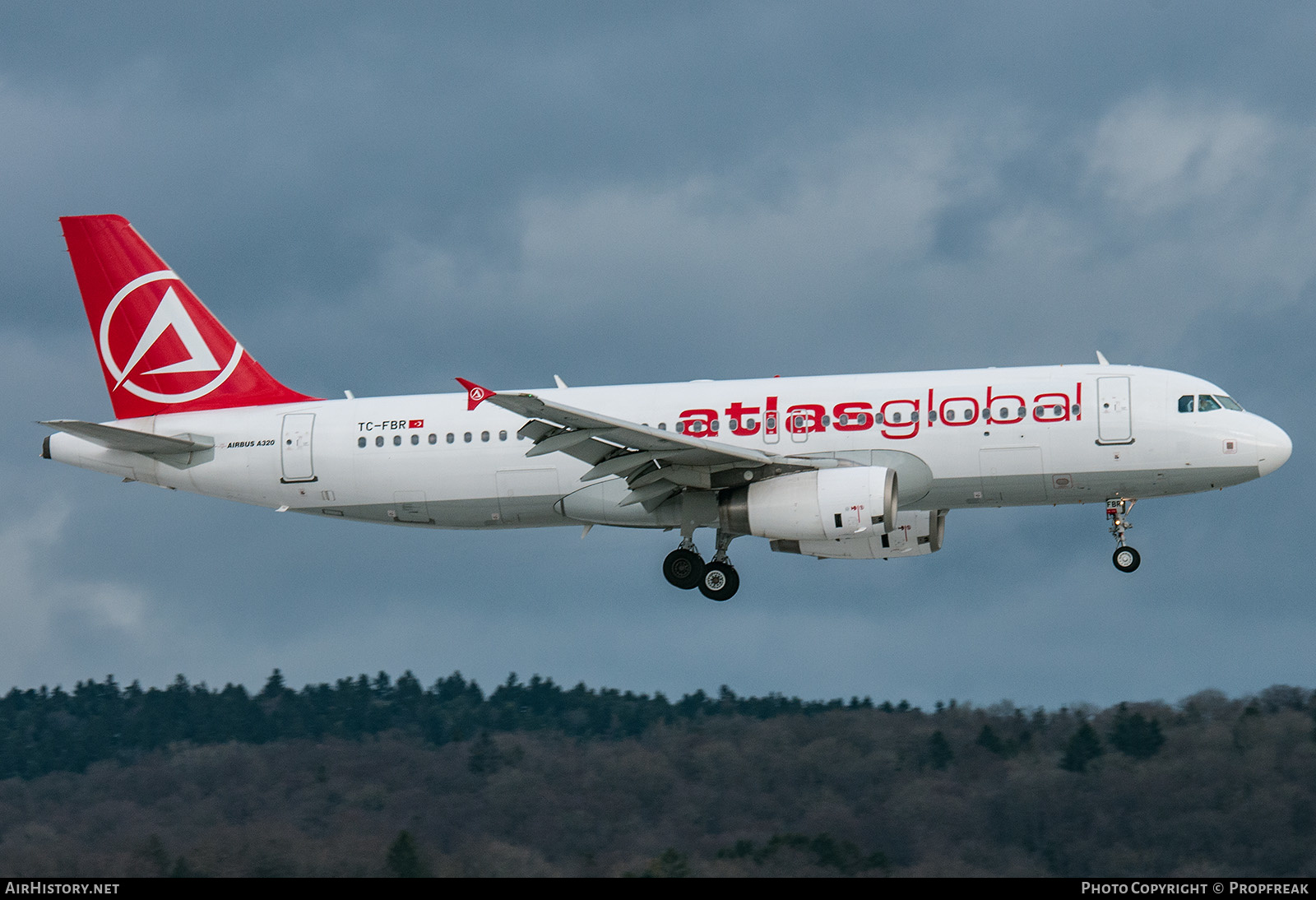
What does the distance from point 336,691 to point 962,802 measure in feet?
190

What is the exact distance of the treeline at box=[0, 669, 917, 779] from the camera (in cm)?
10300

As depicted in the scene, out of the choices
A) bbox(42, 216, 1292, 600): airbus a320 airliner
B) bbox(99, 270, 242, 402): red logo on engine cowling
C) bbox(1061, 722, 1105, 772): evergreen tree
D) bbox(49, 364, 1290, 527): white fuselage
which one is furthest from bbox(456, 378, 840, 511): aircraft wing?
bbox(1061, 722, 1105, 772): evergreen tree

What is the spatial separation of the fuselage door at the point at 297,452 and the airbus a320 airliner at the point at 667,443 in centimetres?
5

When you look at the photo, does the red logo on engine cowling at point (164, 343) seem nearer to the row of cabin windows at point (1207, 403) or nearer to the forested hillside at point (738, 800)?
the forested hillside at point (738, 800)

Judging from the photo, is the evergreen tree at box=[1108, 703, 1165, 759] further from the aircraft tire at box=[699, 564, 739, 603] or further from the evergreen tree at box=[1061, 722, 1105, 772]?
the aircraft tire at box=[699, 564, 739, 603]

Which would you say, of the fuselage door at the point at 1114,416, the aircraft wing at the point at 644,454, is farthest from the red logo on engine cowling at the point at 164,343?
the fuselage door at the point at 1114,416

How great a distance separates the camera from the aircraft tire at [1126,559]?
39.9 metres

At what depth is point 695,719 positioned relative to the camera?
279 ft

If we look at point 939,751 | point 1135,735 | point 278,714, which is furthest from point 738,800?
point 278,714

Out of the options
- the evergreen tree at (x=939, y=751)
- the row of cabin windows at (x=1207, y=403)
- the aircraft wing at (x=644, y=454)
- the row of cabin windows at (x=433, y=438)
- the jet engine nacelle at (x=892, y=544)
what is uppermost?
the row of cabin windows at (x=1207, y=403)

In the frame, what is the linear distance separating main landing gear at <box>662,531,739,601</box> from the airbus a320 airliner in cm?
5

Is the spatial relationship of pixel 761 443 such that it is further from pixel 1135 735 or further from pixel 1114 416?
pixel 1135 735

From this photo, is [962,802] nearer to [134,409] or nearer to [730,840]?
[730,840]

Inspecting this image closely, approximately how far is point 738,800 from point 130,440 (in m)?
33.8
